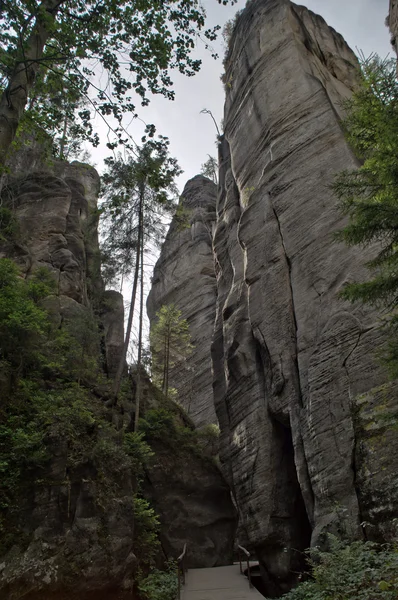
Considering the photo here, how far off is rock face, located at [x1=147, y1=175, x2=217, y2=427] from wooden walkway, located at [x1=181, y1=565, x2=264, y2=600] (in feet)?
50.2

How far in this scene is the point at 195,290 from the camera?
37.2m

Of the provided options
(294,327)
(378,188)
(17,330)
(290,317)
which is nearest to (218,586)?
(294,327)

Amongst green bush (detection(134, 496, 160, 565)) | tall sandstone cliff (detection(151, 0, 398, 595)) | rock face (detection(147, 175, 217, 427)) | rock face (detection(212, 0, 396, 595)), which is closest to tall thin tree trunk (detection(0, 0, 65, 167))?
rock face (detection(212, 0, 396, 595))

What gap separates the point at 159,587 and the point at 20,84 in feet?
39.4

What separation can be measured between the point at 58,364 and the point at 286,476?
8762 mm

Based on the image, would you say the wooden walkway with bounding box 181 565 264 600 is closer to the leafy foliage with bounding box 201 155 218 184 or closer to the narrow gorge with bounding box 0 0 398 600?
the narrow gorge with bounding box 0 0 398 600

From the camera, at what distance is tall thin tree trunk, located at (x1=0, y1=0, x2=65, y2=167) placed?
6.52m

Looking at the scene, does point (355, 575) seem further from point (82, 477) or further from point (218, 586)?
point (218, 586)

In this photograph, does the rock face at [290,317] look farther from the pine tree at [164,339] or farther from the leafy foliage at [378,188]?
the pine tree at [164,339]

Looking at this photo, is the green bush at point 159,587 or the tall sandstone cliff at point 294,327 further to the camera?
the tall sandstone cliff at point 294,327

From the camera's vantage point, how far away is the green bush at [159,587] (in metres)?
10.5

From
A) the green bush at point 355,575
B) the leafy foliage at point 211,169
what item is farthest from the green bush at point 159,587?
→ the leafy foliage at point 211,169

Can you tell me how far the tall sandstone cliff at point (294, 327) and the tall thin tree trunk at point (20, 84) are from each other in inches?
304

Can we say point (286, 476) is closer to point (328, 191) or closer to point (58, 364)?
point (58, 364)
